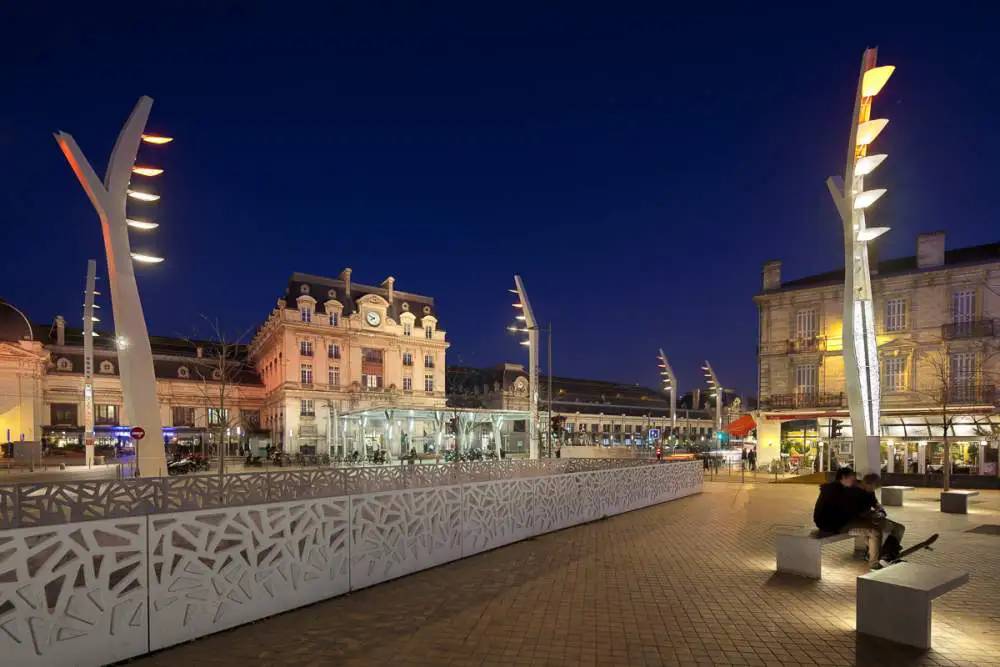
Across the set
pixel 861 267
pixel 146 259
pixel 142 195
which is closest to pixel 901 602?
pixel 861 267

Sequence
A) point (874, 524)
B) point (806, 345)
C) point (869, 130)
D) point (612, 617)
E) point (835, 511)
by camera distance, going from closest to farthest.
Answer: point (612, 617) < point (874, 524) < point (835, 511) < point (869, 130) < point (806, 345)

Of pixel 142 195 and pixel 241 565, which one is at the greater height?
pixel 142 195

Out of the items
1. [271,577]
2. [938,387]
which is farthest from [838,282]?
[271,577]

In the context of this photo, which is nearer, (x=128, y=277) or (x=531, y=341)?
Result: (x=128, y=277)

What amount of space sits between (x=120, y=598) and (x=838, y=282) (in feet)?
113

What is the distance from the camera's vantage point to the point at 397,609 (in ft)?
22.3

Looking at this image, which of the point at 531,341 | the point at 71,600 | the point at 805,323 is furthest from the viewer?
the point at 805,323

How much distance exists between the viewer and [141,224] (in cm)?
1395

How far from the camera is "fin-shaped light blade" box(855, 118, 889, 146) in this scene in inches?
605

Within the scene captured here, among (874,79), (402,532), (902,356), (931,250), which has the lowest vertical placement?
(402,532)

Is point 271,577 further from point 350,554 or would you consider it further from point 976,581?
point 976,581

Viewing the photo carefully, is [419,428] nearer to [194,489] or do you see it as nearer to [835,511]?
[194,489]

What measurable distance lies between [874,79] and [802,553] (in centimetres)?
1261

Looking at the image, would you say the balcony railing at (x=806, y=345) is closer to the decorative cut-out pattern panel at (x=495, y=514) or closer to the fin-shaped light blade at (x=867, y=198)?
the fin-shaped light blade at (x=867, y=198)
